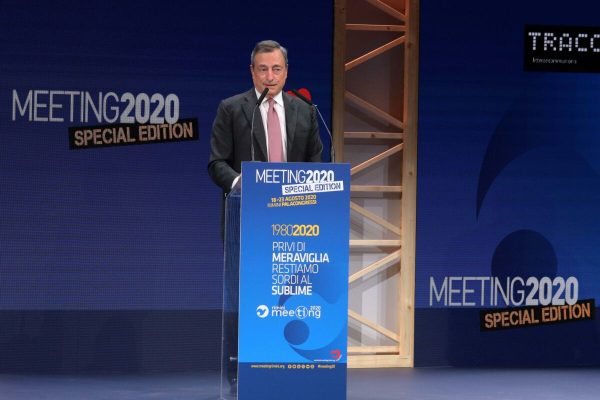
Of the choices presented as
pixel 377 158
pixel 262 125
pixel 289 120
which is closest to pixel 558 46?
pixel 377 158

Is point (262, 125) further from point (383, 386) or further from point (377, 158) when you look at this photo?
point (377, 158)

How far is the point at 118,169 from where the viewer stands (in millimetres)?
6840

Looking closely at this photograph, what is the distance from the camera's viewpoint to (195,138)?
6.96 m

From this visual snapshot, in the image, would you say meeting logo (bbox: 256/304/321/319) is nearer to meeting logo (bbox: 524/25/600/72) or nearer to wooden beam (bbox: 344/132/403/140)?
wooden beam (bbox: 344/132/403/140)

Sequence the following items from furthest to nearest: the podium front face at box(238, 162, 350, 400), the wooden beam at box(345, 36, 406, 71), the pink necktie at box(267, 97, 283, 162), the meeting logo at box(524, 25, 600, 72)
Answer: the meeting logo at box(524, 25, 600, 72)
the wooden beam at box(345, 36, 406, 71)
the pink necktie at box(267, 97, 283, 162)
the podium front face at box(238, 162, 350, 400)

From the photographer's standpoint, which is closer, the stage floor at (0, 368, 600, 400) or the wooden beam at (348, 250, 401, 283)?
the stage floor at (0, 368, 600, 400)

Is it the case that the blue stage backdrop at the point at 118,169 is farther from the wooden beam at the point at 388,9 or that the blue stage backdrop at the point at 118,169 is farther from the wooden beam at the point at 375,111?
the wooden beam at the point at 388,9

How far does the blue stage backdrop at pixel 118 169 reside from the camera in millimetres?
6695

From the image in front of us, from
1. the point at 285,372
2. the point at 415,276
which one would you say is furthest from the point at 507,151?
the point at 285,372

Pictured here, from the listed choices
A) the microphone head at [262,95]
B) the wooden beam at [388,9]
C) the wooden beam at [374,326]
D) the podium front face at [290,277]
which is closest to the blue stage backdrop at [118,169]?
the wooden beam at [388,9]

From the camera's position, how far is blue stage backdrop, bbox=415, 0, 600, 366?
7309 millimetres

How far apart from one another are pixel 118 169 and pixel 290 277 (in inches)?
114

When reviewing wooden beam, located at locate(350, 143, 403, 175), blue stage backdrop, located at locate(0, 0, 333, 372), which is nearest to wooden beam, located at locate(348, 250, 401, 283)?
wooden beam, located at locate(350, 143, 403, 175)

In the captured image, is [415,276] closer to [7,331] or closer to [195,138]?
[195,138]
